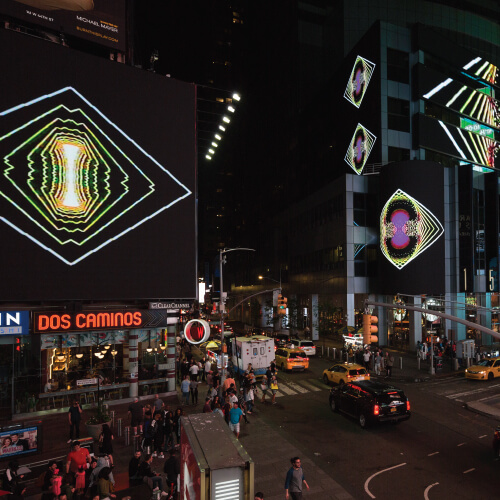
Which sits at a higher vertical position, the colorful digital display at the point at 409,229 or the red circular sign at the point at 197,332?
the colorful digital display at the point at 409,229

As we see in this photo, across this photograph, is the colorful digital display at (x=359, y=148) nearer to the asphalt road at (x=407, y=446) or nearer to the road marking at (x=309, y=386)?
the road marking at (x=309, y=386)

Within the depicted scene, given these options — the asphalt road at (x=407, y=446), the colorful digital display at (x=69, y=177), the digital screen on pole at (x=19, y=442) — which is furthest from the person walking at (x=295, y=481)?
the colorful digital display at (x=69, y=177)

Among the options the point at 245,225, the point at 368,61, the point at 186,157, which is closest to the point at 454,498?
the point at 186,157

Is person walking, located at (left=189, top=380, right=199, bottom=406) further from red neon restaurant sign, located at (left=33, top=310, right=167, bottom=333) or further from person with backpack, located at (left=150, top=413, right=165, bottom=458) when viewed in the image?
person with backpack, located at (left=150, top=413, right=165, bottom=458)

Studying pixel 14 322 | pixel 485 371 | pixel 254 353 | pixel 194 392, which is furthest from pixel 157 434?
pixel 485 371

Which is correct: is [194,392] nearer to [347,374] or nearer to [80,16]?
[347,374]

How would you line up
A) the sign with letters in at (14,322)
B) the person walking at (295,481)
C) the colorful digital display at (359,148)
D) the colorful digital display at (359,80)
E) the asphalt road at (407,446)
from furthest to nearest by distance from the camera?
the colorful digital display at (359,80) < the colorful digital display at (359,148) < the sign with letters in at (14,322) < the asphalt road at (407,446) < the person walking at (295,481)
